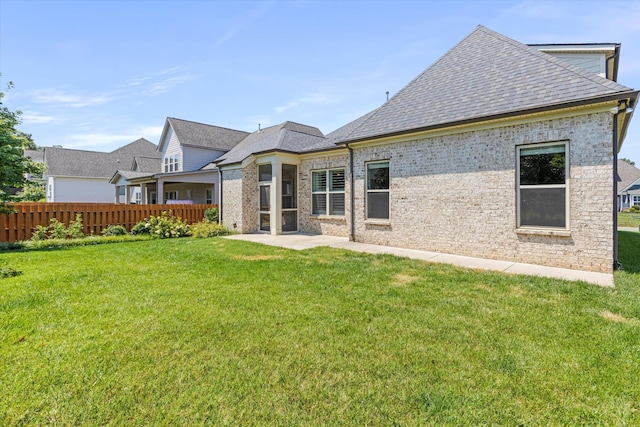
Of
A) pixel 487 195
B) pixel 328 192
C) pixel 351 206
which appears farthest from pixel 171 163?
pixel 487 195

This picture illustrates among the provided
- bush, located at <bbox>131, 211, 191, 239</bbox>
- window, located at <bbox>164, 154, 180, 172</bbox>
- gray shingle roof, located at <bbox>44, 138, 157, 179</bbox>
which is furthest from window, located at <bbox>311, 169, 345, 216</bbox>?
gray shingle roof, located at <bbox>44, 138, 157, 179</bbox>

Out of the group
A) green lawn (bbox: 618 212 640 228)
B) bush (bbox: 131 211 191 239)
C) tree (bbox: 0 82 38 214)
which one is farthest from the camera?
green lawn (bbox: 618 212 640 228)

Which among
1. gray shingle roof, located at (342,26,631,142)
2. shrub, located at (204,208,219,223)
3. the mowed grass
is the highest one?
gray shingle roof, located at (342,26,631,142)

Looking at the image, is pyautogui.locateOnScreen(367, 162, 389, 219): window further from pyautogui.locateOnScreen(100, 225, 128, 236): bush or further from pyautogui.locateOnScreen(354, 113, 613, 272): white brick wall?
pyautogui.locateOnScreen(100, 225, 128, 236): bush

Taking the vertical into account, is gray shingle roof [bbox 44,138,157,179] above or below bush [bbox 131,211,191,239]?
above

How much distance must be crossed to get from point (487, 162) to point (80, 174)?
117 ft

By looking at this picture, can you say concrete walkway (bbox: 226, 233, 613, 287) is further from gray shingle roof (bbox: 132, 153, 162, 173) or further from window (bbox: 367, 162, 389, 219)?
gray shingle roof (bbox: 132, 153, 162, 173)

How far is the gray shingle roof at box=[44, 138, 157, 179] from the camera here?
29.2m

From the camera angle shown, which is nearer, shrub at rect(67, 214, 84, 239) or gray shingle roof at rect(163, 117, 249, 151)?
shrub at rect(67, 214, 84, 239)

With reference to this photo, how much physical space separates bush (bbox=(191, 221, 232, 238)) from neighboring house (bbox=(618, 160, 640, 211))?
168 ft

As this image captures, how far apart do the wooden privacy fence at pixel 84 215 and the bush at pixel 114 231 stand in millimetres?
444

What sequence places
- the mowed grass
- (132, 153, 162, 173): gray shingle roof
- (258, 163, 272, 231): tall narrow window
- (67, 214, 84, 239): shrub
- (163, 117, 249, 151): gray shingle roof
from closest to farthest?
the mowed grass < (67, 214, 84, 239): shrub < (258, 163, 272, 231): tall narrow window < (163, 117, 249, 151): gray shingle roof < (132, 153, 162, 173): gray shingle roof

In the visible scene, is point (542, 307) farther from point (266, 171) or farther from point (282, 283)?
point (266, 171)

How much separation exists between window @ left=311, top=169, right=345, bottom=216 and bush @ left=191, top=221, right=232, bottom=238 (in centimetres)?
437
